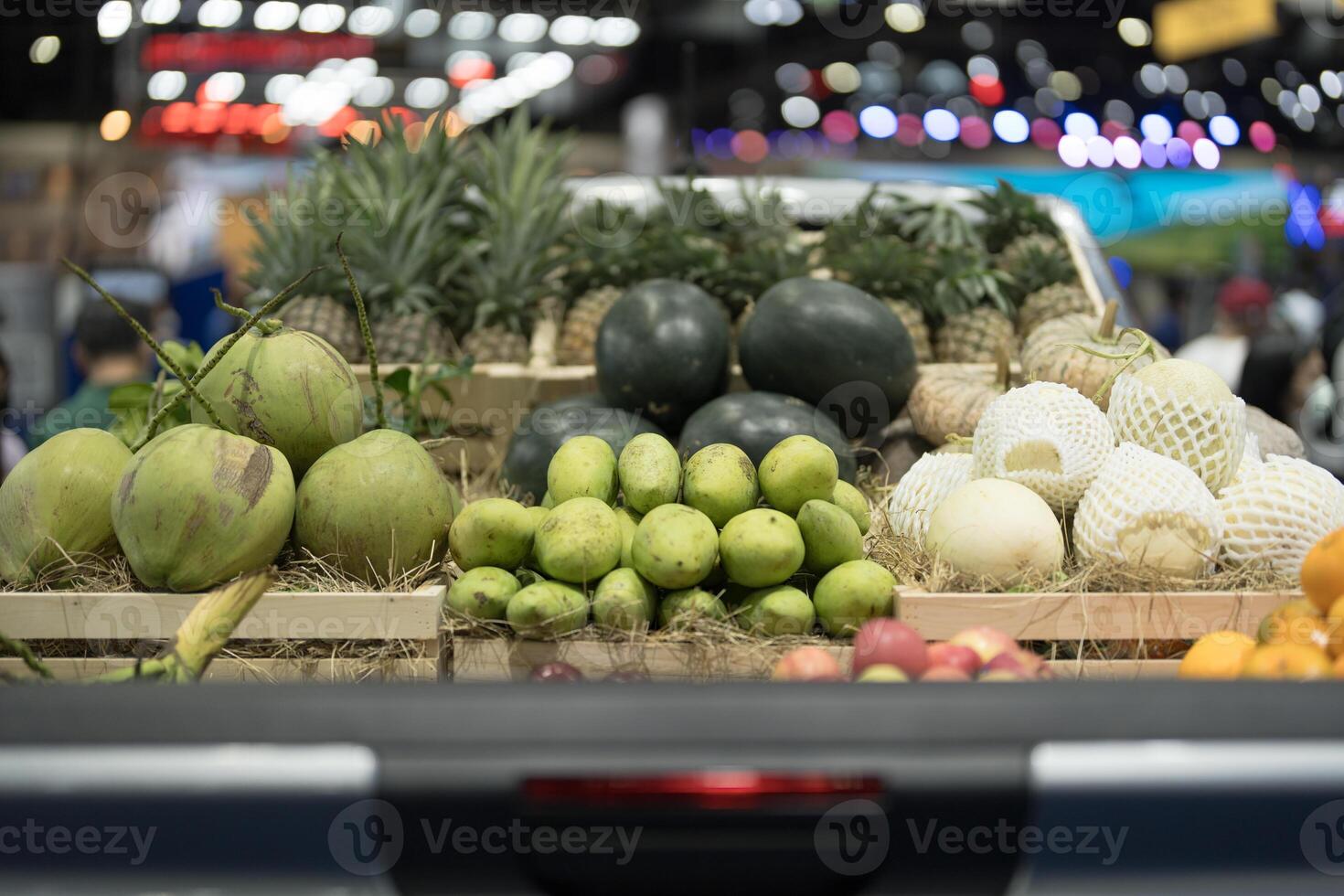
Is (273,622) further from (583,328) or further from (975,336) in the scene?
(975,336)

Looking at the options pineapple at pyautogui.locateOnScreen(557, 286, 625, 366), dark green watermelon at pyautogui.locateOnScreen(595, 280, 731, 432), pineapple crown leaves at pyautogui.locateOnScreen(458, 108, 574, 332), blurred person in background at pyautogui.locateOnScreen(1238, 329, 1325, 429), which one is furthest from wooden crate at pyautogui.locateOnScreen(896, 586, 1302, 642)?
blurred person in background at pyautogui.locateOnScreen(1238, 329, 1325, 429)

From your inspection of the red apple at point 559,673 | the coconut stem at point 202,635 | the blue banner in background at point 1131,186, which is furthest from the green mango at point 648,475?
the blue banner in background at point 1131,186

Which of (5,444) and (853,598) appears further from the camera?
(5,444)

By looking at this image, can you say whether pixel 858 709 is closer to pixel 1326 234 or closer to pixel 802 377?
pixel 802 377

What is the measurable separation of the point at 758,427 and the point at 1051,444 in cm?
72

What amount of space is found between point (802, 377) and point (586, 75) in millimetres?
8296

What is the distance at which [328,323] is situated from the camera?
3.29m

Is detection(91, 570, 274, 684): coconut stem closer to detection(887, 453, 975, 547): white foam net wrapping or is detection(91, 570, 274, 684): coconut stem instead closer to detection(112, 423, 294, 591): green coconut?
detection(112, 423, 294, 591): green coconut

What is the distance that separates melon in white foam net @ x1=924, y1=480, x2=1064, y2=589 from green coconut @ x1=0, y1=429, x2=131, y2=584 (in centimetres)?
151

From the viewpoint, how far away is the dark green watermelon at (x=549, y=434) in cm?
262

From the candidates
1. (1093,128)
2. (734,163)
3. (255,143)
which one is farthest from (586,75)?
(1093,128)

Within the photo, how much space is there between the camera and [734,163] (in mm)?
9344

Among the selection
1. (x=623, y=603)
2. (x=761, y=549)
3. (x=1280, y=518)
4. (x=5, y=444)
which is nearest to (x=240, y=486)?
(x=623, y=603)

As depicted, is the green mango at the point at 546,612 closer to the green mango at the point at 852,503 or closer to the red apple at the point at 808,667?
the red apple at the point at 808,667
